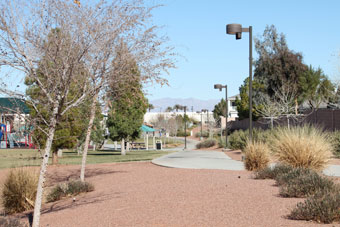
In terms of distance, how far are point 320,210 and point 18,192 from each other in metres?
8.44

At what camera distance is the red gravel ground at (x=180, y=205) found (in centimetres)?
760

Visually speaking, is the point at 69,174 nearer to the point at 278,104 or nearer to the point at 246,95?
the point at 278,104

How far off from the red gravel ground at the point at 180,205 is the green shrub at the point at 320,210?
17 centimetres

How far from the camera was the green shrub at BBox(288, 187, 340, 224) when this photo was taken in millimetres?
6820

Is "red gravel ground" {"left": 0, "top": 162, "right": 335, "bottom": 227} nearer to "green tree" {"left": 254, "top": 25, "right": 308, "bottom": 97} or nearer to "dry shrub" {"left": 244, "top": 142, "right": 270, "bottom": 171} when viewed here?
"dry shrub" {"left": 244, "top": 142, "right": 270, "bottom": 171}

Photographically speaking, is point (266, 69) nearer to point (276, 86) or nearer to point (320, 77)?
point (276, 86)

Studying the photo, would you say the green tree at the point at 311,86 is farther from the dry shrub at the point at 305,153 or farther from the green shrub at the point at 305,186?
the green shrub at the point at 305,186

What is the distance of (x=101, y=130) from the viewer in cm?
4272

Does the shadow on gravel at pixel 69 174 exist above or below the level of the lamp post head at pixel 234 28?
below

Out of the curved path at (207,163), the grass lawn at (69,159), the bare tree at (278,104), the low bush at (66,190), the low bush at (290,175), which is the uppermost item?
the bare tree at (278,104)

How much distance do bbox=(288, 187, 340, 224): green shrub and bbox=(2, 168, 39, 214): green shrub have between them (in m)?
7.59

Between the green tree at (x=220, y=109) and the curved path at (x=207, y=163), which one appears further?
the green tree at (x=220, y=109)

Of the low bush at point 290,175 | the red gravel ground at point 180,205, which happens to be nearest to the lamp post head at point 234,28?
the red gravel ground at point 180,205

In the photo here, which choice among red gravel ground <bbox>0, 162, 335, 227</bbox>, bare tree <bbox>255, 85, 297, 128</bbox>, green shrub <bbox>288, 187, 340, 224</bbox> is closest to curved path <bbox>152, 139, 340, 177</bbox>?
red gravel ground <bbox>0, 162, 335, 227</bbox>
